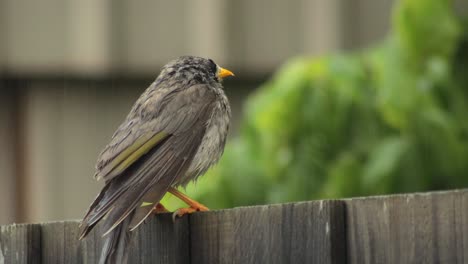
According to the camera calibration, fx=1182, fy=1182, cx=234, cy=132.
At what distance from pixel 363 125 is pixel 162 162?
2271 millimetres

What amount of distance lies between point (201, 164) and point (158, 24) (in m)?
4.56

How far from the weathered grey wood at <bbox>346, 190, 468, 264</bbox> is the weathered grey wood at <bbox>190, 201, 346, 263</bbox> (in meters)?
0.06

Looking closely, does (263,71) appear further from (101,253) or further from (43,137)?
(101,253)

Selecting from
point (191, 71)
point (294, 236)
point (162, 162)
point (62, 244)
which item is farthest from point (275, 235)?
point (191, 71)

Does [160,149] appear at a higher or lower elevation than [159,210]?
higher

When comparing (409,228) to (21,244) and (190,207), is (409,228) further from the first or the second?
(21,244)

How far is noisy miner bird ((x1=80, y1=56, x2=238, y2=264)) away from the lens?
4234 millimetres

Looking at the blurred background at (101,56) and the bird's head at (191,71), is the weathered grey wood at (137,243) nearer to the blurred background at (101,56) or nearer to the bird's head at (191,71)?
the bird's head at (191,71)

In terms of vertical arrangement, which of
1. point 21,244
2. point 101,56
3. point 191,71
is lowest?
point 21,244

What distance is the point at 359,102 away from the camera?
22.1ft

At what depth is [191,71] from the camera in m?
6.14

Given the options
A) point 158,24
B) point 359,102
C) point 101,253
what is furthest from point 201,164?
point 158,24

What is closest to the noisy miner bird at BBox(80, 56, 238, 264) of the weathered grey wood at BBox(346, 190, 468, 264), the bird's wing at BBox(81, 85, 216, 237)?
the bird's wing at BBox(81, 85, 216, 237)

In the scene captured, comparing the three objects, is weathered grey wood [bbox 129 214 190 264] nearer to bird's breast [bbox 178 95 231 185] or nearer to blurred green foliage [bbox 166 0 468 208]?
bird's breast [bbox 178 95 231 185]
